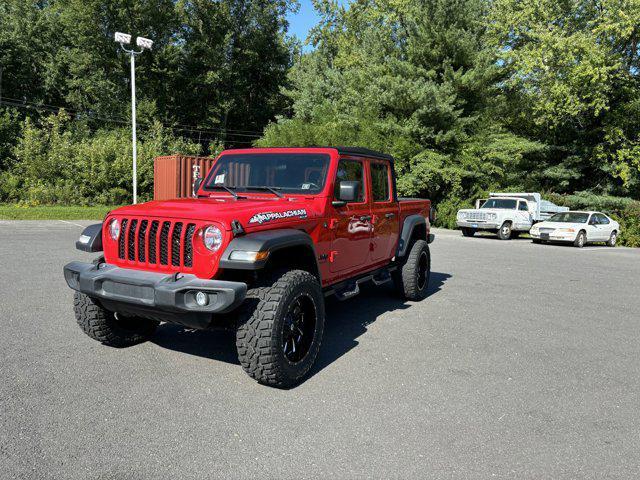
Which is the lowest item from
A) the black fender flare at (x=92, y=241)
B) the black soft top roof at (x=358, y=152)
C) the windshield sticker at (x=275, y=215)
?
the black fender flare at (x=92, y=241)

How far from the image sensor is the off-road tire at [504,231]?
1998 cm

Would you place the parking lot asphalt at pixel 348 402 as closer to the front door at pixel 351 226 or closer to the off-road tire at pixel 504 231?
the front door at pixel 351 226

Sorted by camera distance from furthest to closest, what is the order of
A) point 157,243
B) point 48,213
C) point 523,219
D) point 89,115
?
point 89,115 < point 48,213 < point 523,219 < point 157,243

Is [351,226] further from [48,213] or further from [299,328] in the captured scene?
[48,213]

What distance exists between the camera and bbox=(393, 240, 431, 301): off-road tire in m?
6.82

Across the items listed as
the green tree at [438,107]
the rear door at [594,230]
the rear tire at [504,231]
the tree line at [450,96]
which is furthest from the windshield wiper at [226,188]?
the green tree at [438,107]

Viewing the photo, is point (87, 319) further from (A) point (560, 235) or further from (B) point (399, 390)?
(A) point (560, 235)

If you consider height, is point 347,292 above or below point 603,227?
below

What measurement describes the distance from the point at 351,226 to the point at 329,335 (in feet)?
3.97

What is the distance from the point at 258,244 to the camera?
356 cm

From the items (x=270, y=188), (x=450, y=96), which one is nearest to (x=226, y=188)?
(x=270, y=188)

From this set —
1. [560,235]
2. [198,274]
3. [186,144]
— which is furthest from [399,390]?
[186,144]

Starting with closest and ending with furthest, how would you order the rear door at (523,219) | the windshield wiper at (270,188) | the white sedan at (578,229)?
the windshield wiper at (270,188) → the white sedan at (578,229) → the rear door at (523,219)

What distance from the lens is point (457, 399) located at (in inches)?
146
